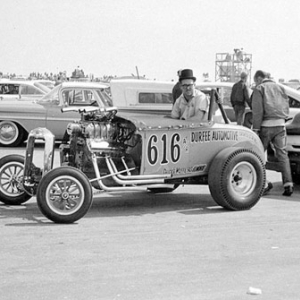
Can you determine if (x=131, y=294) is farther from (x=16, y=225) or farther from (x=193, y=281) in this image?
(x=16, y=225)

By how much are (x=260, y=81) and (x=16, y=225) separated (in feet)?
13.8

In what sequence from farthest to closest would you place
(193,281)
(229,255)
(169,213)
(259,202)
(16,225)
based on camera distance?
(259,202)
(169,213)
(16,225)
(229,255)
(193,281)

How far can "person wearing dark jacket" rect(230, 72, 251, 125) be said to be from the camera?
17.5 metres

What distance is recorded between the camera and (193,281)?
210 inches

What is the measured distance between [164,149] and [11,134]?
901cm

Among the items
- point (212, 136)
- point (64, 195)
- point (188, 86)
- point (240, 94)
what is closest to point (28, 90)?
point (240, 94)

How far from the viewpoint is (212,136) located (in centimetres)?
852

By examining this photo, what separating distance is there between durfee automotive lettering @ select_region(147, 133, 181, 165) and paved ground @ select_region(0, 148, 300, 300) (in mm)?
602

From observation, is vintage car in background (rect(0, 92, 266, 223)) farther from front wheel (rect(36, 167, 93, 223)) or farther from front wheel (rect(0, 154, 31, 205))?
front wheel (rect(36, 167, 93, 223))

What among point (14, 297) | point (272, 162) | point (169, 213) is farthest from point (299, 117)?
point (14, 297)

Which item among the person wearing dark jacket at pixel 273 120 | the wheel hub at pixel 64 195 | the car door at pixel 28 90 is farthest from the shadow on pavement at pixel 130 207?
the car door at pixel 28 90

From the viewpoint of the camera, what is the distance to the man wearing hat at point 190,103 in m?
8.65

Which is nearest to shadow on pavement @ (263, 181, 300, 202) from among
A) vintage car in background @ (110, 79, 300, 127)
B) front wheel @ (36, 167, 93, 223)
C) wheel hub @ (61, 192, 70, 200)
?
front wheel @ (36, 167, 93, 223)

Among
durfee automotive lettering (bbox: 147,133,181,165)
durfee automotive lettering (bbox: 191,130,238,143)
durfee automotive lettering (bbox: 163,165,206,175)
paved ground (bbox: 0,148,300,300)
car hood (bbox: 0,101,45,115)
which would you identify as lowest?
paved ground (bbox: 0,148,300,300)
